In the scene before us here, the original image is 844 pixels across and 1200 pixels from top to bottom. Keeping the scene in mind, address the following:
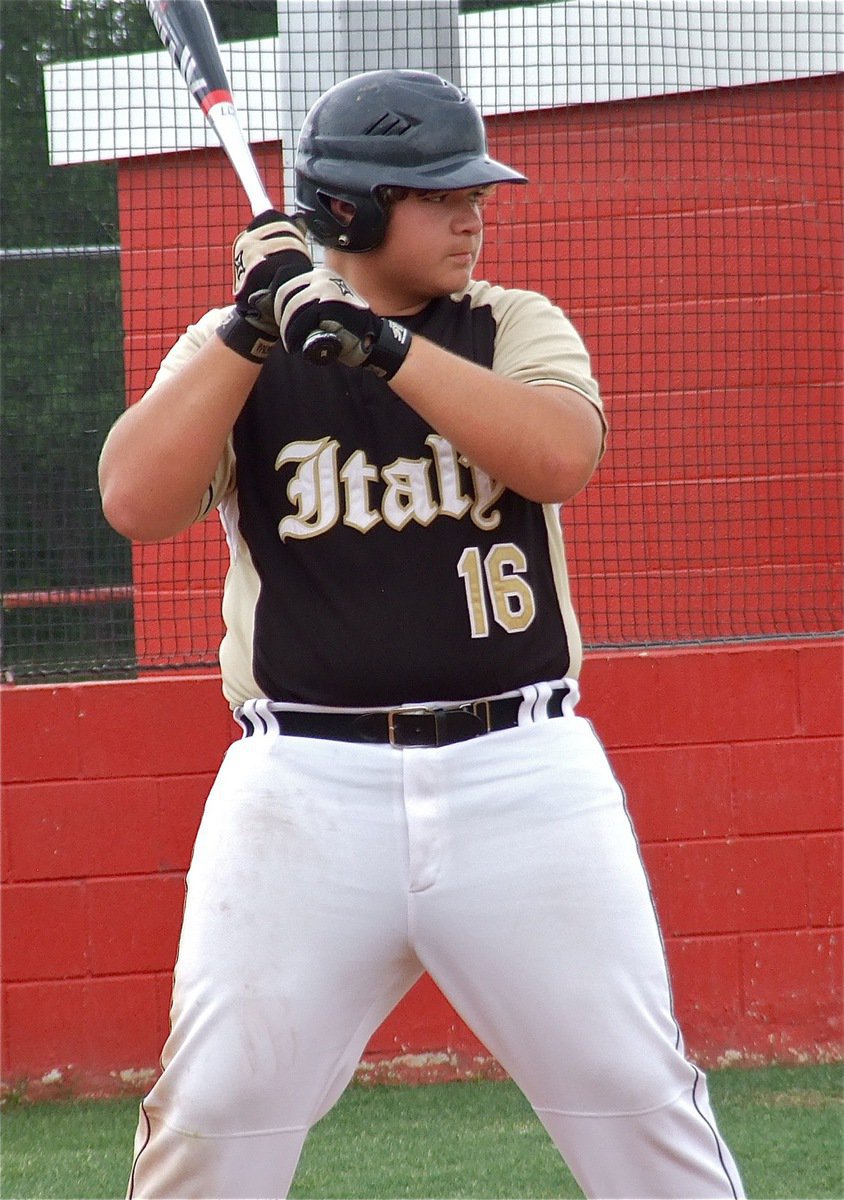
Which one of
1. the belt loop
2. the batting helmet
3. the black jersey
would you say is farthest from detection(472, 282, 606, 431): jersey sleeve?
the belt loop

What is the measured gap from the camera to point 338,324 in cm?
179

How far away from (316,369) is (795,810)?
253 centimetres

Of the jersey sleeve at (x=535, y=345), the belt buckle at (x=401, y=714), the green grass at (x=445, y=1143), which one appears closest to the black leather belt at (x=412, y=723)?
the belt buckle at (x=401, y=714)

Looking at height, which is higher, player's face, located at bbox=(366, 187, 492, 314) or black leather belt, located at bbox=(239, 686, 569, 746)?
player's face, located at bbox=(366, 187, 492, 314)

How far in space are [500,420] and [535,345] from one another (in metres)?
0.22

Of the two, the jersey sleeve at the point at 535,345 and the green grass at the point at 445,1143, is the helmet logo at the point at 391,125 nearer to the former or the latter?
the jersey sleeve at the point at 535,345

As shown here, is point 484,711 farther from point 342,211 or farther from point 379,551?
point 342,211

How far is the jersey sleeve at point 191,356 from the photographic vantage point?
2.02 m

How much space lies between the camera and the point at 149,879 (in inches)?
157

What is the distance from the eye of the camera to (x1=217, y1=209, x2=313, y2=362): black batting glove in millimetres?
Answer: 1849

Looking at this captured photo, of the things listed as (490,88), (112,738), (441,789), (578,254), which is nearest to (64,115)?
(490,88)

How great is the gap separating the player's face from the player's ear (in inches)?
2.2

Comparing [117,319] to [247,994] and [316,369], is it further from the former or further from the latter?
[247,994]

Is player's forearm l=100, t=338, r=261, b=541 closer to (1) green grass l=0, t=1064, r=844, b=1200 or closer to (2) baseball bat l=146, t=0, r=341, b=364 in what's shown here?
(2) baseball bat l=146, t=0, r=341, b=364
